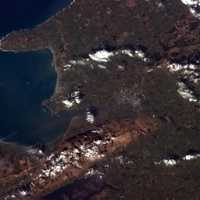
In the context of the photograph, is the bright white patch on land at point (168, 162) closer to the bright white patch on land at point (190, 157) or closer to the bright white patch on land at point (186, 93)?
the bright white patch on land at point (190, 157)

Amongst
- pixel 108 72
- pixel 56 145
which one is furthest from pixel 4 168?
pixel 108 72

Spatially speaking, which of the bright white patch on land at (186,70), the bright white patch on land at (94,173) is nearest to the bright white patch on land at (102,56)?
the bright white patch on land at (186,70)

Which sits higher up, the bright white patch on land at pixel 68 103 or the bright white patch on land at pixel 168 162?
the bright white patch on land at pixel 68 103

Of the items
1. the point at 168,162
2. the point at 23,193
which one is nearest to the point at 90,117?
the point at 168,162

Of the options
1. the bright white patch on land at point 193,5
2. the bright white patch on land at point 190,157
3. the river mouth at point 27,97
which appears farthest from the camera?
the bright white patch on land at point 193,5

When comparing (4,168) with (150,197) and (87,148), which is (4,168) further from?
(150,197)

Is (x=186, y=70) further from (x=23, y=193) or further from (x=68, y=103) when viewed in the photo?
(x=23, y=193)

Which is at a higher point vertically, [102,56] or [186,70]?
[186,70]
